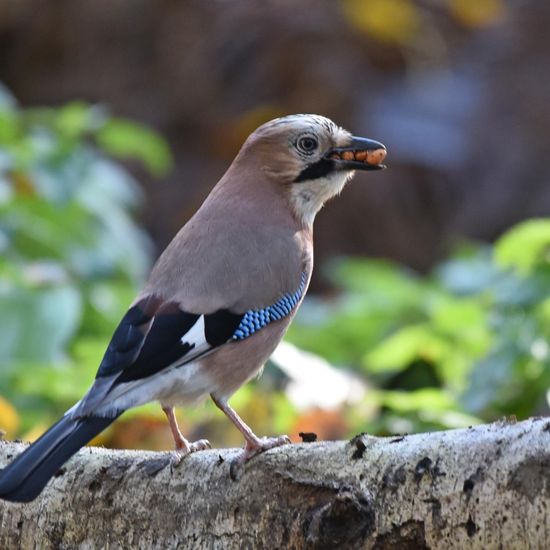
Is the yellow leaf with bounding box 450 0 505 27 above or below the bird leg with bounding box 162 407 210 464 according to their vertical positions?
below

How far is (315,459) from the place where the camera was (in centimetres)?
297

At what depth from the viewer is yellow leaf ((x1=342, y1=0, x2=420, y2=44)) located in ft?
35.8

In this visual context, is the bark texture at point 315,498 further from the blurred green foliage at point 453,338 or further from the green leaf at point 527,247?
the green leaf at point 527,247

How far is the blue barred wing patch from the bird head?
472 mm

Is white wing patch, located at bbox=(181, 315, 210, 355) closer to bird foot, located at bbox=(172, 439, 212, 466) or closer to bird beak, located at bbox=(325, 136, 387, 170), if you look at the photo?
bird foot, located at bbox=(172, 439, 212, 466)

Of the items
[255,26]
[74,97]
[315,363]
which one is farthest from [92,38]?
[315,363]

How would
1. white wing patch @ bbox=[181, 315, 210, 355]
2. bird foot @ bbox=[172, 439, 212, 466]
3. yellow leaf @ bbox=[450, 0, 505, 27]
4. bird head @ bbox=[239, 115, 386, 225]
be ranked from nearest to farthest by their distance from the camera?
bird foot @ bbox=[172, 439, 212, 466], white wing patch @ bbox=[181, 315, 210, 355], bird head @ bbox=[239, 115, 386, 225], yellow leaf @ bbox=[450, 0, 505, 27]

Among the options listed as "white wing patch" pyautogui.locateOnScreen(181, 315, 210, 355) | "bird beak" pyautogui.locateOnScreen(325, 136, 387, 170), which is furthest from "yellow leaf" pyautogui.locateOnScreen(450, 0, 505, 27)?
"white wing patch" pyautogui.locateOnScreen(181, 315, 210, 355)

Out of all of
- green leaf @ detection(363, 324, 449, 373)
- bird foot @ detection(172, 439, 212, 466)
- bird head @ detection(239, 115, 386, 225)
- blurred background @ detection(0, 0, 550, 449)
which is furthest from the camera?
blurred background @ detection(0, 0, 550, 449)

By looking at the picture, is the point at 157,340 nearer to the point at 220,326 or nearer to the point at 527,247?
the point at 220,326

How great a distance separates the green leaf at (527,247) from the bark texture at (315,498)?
195 centimetres

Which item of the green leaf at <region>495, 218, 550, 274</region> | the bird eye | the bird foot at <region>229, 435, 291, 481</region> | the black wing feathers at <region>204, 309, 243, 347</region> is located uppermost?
the bird eye

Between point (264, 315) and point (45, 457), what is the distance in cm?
100

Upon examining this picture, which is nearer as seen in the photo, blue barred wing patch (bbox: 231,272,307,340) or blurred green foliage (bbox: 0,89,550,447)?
blue barred wing patch (bbox: 231,272,307,340)
